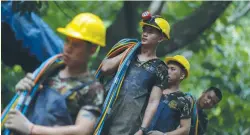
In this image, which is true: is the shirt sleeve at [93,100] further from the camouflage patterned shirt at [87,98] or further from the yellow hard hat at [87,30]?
the yellow hard hat at [87,30]

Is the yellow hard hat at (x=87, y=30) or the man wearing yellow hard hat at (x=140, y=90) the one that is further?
the man wearing yellow hard hat at (x=140, y=90)

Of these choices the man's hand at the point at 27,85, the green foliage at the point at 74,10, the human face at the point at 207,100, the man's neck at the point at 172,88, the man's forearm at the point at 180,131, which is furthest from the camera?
the green foliage at the point at 74,10

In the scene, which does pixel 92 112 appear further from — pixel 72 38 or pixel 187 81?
pixel 187 81

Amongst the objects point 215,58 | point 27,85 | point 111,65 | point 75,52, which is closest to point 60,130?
point 27,85

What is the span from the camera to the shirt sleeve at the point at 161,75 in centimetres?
374

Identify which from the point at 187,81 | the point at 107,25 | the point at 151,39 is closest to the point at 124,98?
the point at 151,39

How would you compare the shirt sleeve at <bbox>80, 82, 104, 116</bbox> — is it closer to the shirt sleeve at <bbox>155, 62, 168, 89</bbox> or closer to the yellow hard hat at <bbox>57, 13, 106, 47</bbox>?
the yellow hard hat at <bbox>57, 13, 106, 47</bbox>

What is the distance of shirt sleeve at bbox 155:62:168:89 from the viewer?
374 centimetres

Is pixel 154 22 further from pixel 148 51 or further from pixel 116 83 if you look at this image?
pixel 116 83

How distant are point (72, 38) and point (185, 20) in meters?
2.79

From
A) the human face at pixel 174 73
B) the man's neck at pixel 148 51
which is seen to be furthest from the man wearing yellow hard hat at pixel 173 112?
the man's neck at pixel 148 51

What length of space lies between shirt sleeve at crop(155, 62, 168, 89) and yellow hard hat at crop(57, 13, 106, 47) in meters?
0.58

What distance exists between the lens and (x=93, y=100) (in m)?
3.11

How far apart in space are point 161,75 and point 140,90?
0.54 feet
